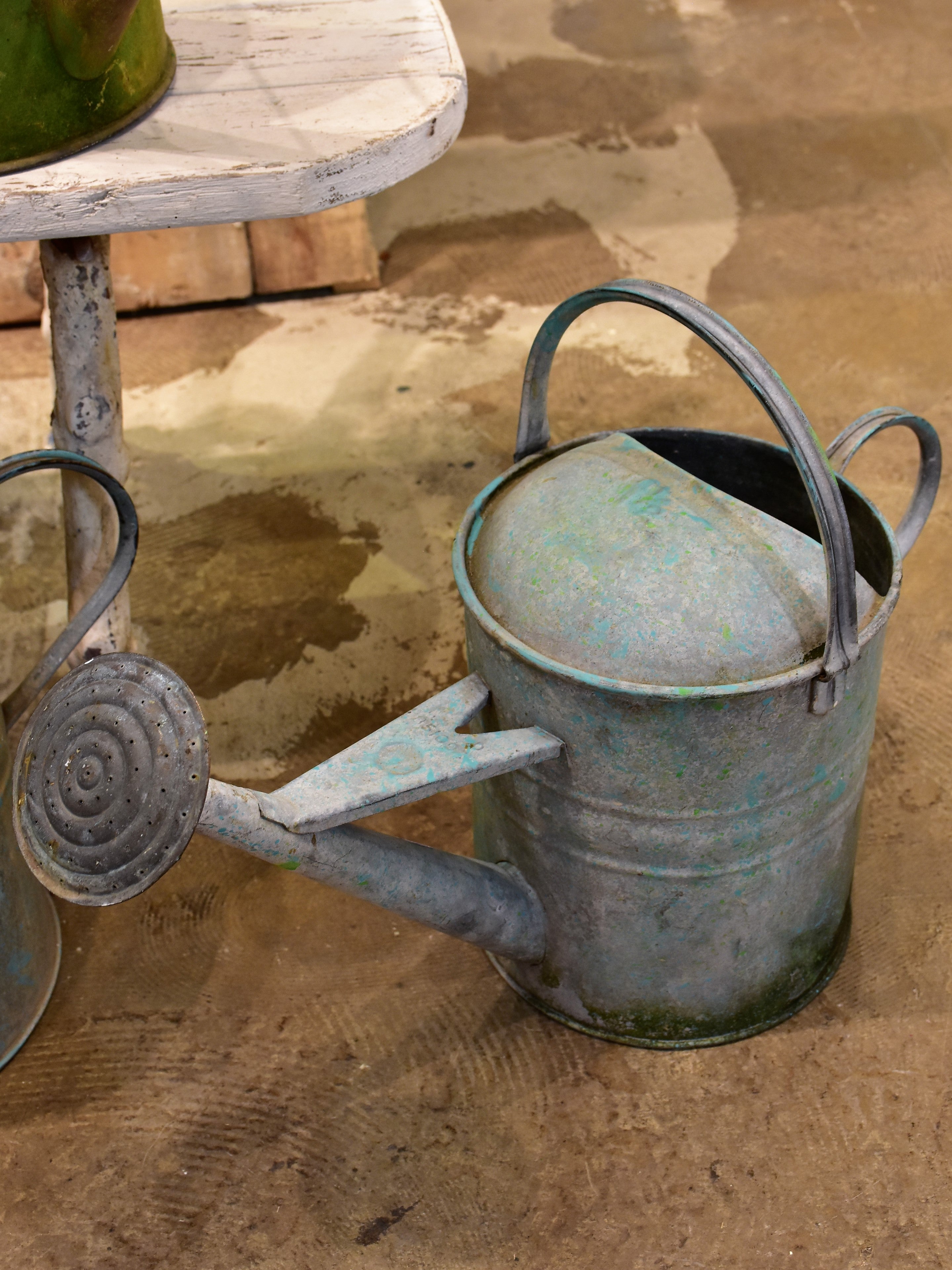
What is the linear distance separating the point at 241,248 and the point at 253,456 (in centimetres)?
80

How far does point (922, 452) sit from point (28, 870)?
1441mm

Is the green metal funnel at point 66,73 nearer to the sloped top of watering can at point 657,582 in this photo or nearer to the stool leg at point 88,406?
the stool leg at point 88,406

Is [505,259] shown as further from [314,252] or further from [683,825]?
[683,825]

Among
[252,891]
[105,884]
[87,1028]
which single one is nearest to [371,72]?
[105,884]

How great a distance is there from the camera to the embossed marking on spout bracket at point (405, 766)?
144 centimetres

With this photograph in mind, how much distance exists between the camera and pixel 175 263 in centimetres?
362

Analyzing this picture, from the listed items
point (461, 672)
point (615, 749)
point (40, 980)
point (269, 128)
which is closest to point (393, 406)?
point (461, 672)

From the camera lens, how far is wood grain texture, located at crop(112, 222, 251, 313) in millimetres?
3611

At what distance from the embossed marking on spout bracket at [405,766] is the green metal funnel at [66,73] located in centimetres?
80

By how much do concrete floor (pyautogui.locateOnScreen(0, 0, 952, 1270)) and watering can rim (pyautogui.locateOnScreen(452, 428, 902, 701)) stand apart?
26.1 inches

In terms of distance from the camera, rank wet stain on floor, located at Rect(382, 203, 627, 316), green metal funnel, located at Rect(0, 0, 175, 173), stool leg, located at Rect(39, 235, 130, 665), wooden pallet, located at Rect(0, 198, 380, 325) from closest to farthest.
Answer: green metal funnel, located at Rect(0, 0, 175, 173)
stool leg, located at Rect(39, 235, 130, 665)
wooden pallet, located at Rect(0, 198, 380, 325)
wet stain on floor, located at Rect(382, 203, 627, 316)

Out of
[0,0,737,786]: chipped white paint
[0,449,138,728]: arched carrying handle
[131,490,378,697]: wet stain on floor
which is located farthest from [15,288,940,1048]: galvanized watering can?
[131,490,378,697]: wet stain on floor

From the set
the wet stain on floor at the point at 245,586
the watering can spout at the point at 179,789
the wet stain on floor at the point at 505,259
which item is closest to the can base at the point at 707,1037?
the watering can spout at the point at 179,789

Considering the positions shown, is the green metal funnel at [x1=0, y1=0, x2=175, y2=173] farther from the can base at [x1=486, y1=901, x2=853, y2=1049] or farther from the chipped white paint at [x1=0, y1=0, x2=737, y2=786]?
the can base at [x1=486, y1=901, x2=853, y2=1049]
